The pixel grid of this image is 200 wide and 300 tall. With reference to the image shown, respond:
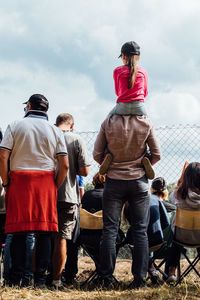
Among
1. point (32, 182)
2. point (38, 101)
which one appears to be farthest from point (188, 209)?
point (38, 101)

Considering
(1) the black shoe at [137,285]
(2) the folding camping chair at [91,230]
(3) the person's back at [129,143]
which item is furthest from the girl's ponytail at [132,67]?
(1) the black shoe at [137,285]

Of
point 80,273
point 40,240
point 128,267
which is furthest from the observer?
point 128,267

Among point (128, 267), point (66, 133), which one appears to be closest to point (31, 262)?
point (66, 133)

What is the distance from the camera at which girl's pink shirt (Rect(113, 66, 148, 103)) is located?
3357 millimetres

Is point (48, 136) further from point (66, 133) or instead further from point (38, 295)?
point (38, 295)

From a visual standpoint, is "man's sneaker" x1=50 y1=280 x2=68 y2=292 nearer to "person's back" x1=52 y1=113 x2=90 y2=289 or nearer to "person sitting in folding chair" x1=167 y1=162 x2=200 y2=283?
"person's back" x1=52 y1=113 x2=90 y2=289

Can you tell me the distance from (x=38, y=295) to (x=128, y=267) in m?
3.51

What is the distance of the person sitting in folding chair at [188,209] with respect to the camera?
139 inches

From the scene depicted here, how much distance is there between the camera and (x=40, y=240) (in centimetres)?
321

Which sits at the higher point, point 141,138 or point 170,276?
point 141,138

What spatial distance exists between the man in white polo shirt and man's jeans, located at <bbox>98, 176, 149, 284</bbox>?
1.41ft

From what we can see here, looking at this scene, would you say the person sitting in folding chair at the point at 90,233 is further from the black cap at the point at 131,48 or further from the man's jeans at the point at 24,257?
the black cap at the point at 131,48

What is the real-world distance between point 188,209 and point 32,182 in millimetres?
1486

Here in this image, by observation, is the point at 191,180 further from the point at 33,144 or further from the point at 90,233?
the point at 33,144
